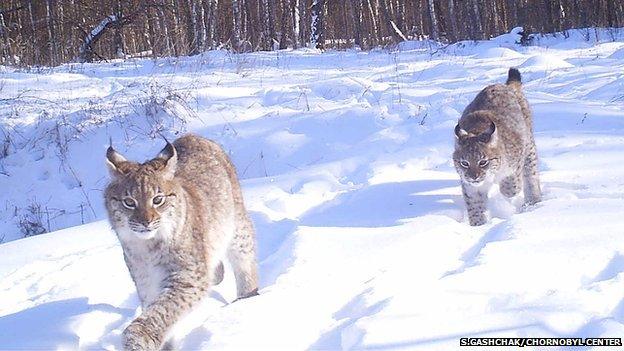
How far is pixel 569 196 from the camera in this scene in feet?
17.6

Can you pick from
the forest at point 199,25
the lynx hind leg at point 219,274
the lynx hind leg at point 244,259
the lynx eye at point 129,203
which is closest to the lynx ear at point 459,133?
the lynx hind leg at point 244,259

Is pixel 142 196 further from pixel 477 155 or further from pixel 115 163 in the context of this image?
pixel 477 155

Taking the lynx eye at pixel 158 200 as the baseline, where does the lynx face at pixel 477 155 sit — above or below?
below

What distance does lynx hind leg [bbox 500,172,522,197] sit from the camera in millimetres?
5945

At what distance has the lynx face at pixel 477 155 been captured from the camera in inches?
221

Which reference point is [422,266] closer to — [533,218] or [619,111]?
[533,218]

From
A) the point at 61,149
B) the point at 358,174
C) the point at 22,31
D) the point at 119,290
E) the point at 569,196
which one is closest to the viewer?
the point at 119,290

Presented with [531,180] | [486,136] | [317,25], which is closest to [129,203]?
[486,136]

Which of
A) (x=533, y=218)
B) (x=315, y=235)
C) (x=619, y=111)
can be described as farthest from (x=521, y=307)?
(x=619, y=111)

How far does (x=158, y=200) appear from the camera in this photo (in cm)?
346

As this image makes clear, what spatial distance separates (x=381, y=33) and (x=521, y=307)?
25090mm

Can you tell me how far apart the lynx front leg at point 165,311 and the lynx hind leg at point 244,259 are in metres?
0.65

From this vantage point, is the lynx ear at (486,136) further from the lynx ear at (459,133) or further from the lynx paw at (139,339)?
the lynx paw at (139,339)

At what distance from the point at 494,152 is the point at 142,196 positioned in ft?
10.9
